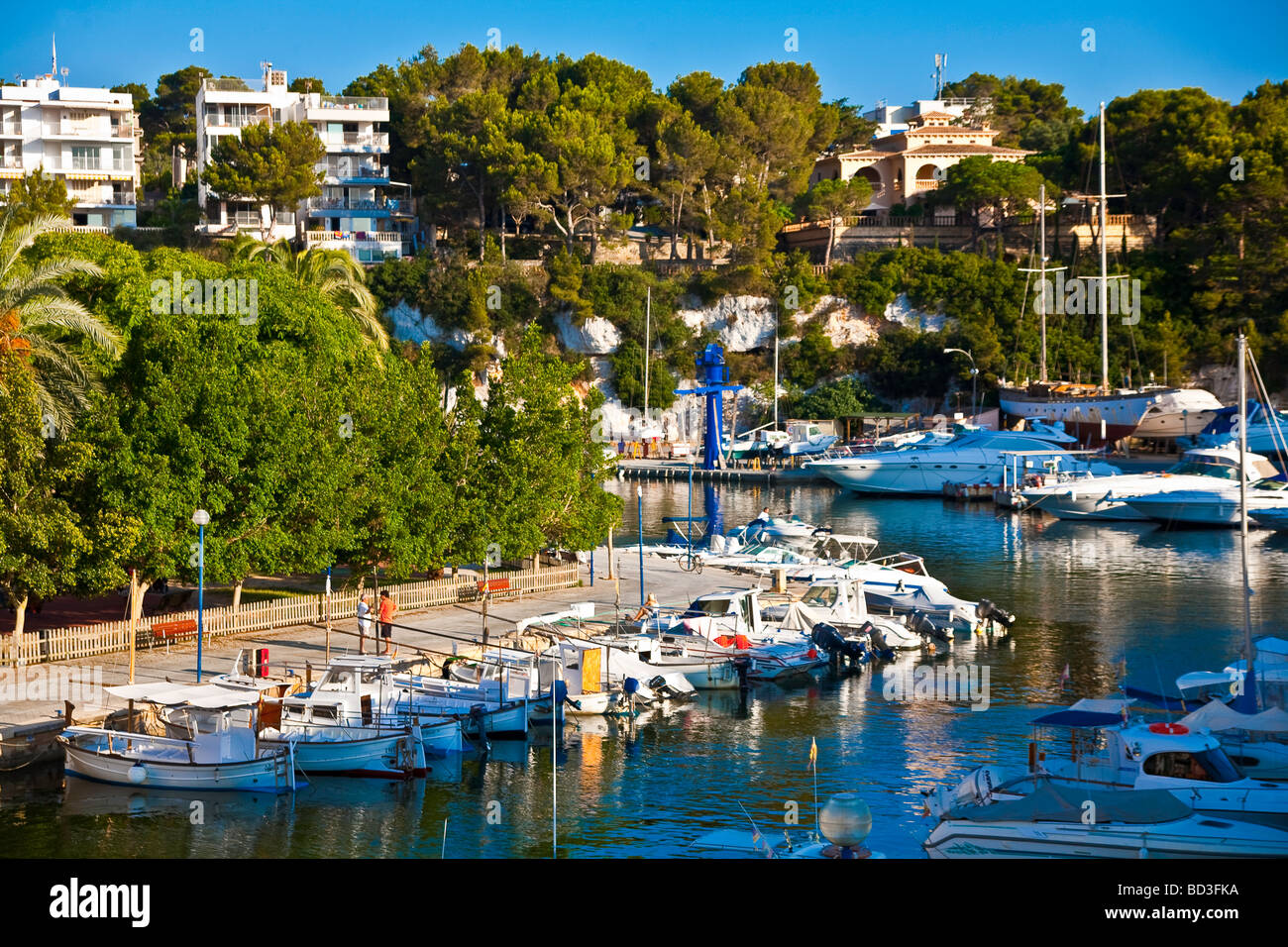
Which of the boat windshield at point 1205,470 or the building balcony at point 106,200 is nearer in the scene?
the boat windshield at point 1205,470

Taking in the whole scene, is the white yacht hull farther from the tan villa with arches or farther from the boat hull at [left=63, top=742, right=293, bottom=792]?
the tan villa with arches

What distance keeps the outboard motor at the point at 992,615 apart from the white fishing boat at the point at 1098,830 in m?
20.5

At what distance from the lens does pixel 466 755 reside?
2606cm

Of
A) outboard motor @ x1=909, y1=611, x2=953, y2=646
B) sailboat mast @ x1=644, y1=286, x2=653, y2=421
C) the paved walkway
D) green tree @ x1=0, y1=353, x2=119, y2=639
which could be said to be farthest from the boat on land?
green tree @ x1=0, y1=353, x2=119, y2=639

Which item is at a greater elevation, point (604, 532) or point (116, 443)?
point (116, 443)

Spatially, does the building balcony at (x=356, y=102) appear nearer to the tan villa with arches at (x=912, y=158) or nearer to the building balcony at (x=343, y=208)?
the building balcony at (x=343, y=208)

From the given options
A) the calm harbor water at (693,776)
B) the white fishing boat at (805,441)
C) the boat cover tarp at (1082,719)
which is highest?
the white fishing boat at (805,441)

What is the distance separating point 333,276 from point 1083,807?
40863mm

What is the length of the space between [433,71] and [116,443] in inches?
3343

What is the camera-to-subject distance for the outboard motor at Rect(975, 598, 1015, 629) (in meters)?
38.9

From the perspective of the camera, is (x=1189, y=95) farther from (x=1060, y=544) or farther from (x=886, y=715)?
(x=886, y=715)

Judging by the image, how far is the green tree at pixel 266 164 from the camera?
3629 inches

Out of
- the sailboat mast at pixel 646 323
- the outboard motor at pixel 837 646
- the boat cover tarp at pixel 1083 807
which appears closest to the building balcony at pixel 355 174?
the sailboat mast at pixel 646 323
